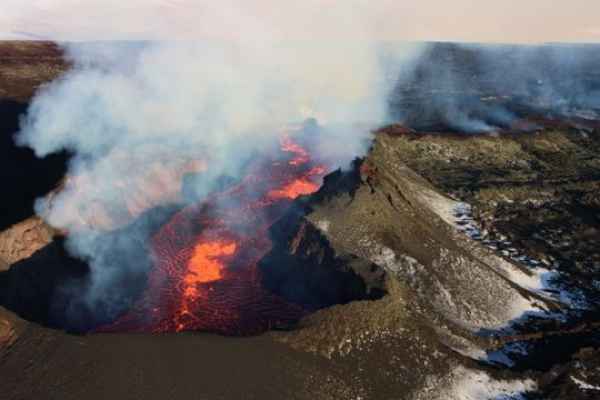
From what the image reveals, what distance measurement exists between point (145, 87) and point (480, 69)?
10187 centimetres

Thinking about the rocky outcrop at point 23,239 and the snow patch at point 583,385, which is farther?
the rocky outcrop at point 23,239

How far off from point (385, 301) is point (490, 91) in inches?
3013

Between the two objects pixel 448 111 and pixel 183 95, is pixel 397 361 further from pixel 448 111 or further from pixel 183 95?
pixel 448 111

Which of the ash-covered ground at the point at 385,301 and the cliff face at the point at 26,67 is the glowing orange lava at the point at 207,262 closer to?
the ash-covered ground at the point at 385,301

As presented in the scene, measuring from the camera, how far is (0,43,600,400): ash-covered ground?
53.6ft

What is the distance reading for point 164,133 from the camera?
40438mm

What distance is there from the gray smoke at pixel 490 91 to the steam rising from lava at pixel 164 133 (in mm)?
9378

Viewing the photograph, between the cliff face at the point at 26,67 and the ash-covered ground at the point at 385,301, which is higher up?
the cliff face at the point at 26,67

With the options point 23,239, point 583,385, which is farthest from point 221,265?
point 583,385

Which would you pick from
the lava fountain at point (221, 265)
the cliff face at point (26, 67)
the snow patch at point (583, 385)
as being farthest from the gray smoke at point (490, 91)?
the cliff face at point (26, 67)

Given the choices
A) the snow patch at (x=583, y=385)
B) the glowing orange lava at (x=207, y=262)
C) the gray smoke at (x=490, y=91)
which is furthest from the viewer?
the gray smoke at (x=490, y=91)

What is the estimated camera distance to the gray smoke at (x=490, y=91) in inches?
2493

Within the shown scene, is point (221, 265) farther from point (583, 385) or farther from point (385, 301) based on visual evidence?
point (583, 385)

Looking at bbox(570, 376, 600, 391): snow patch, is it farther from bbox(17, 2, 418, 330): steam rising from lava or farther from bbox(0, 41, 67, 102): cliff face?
bbox(0, 41, 67, 102): cliff face
